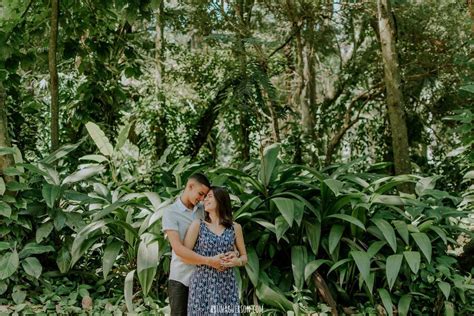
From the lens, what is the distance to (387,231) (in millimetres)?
4301

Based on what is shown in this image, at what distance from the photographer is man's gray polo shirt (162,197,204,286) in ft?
10.5

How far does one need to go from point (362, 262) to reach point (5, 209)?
2.76 metres

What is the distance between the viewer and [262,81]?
4.67m

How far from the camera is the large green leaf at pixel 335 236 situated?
4.31 meters

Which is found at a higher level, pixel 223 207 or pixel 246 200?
pixel 223 207

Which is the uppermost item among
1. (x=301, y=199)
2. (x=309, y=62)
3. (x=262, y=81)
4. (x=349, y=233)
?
(x=309, y=62)

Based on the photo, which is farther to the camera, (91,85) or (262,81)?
(91,85)

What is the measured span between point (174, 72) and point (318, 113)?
8.35 feet

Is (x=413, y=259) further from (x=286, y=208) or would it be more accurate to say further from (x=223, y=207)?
(x=223, y=207)

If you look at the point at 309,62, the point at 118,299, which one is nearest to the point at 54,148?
the point at 118,299

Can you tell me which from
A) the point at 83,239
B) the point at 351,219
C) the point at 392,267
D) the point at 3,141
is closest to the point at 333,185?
the point at 351,219

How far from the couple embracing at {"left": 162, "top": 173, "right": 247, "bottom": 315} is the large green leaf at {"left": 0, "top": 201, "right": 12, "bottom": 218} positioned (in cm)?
186

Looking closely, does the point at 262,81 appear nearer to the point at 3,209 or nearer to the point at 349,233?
the point at 349,233

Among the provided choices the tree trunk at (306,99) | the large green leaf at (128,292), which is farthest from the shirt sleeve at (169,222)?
the tree trunk at (306,99)
